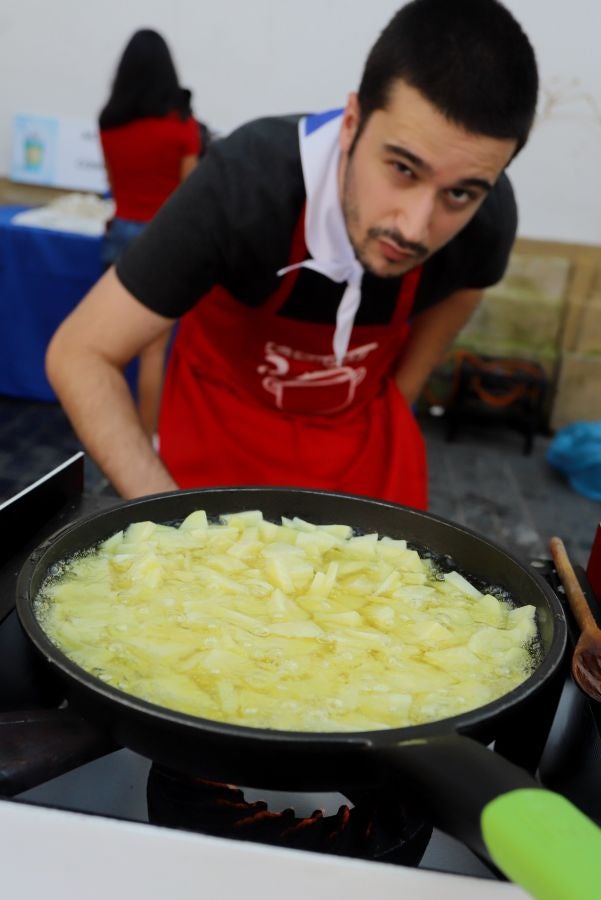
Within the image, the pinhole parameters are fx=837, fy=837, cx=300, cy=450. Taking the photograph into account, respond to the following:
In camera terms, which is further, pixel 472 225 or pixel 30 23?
pixel 30 23

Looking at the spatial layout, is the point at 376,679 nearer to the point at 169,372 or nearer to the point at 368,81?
the point at 368,81

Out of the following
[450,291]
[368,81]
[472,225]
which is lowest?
[450,291]

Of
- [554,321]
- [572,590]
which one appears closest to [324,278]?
[572,590]

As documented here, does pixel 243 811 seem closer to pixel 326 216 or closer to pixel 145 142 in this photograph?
pixel 326 216

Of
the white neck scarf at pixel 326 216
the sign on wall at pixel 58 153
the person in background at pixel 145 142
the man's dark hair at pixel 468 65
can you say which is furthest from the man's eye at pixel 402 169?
the sign on wall at pixel 58 153

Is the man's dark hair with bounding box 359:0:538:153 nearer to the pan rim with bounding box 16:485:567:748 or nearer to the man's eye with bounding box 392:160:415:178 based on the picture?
the man's eye with bounding box 392:160:415:178

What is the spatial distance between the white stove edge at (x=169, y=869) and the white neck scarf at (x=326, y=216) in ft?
4.08

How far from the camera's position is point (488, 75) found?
1346 mm

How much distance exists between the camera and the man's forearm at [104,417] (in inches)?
60.3

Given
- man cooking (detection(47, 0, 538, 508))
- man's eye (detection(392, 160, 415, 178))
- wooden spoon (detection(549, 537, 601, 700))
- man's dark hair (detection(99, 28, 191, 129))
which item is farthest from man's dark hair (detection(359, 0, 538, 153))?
man's dark hair (detection(99, 28, 191, 129))

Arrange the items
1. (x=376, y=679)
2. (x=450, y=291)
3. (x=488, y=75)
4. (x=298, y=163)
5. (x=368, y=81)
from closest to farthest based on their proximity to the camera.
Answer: (x=376, y=679) → (x=488, y=75) → (x=368, y=81) → (x=298, y=163) → (x=450, y=291)

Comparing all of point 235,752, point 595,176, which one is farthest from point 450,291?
point 595,176

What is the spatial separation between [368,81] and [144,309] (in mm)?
576

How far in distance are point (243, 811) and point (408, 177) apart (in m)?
1.05
